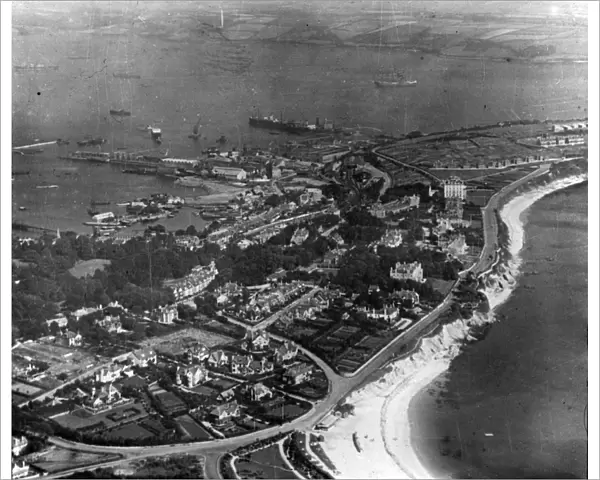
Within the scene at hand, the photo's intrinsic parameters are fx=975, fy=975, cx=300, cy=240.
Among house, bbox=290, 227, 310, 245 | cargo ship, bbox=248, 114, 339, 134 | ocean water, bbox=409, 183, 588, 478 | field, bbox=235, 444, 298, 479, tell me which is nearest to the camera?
field, bbox=235, 444, 298, 479

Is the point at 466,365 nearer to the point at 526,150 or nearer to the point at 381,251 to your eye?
the point at 381,251

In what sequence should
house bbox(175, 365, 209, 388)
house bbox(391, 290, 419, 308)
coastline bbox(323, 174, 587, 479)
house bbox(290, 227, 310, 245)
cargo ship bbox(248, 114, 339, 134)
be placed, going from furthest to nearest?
cargo ship bbox(248, 114, 339, 134)
house bbox(290, 227, 310, 245)
house bbox(391, 290, 419, 308)
house bbox(175, 365, 209, 388)
coastline bbox(323, 174, 587, 479)

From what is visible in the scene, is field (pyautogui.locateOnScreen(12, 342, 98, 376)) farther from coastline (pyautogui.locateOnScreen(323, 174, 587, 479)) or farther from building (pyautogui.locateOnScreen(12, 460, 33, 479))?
coastline (pyautogui.locateOnScreen(323, 174, 587, 479))

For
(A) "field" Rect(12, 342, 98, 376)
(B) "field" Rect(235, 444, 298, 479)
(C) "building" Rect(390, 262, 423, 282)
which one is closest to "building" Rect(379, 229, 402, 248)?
(C) "building" Rect(390, 262, 423, 282)

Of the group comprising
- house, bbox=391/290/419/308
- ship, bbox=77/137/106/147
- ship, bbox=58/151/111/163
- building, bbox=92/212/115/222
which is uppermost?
ship, bbox=77/137/106/147

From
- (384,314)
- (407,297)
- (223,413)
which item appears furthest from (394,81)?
(223,413)

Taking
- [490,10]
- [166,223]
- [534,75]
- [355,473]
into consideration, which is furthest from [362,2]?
[355,473]

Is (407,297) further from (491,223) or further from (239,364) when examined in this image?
(239,364)
